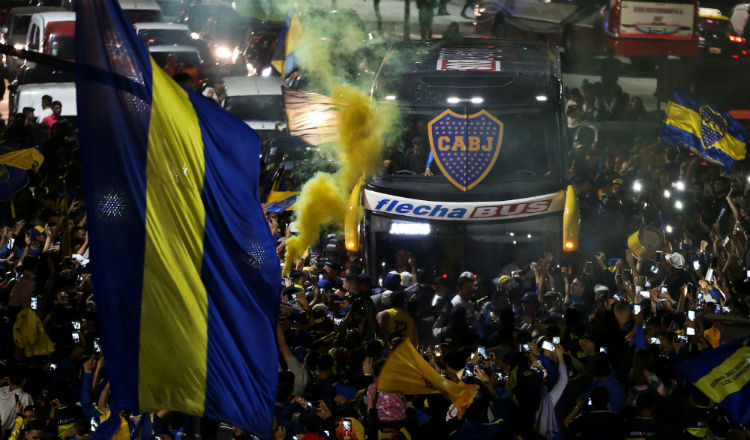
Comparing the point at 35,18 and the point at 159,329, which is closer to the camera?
the point at 159,329

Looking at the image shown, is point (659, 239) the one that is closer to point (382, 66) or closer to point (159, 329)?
point (382, 66)

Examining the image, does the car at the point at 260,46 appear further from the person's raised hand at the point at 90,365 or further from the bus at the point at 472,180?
the person's raised hand at the point at 90,365

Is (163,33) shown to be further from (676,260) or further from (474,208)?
(676,260)

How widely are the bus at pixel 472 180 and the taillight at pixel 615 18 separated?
12.9 meters

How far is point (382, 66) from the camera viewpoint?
599 inches

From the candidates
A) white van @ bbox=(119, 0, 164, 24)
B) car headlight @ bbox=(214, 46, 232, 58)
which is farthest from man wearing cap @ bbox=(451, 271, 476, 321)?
white van @ bbox=(119, 0, 164, 24)

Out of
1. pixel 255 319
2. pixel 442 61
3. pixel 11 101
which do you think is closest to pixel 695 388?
pixel 255 319

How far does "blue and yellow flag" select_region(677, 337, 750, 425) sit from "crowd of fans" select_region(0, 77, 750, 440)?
180 millimetres

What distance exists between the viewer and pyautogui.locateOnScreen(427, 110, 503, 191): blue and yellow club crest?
14078 mm

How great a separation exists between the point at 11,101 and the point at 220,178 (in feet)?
51.4

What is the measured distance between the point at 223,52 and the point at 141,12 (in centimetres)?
223

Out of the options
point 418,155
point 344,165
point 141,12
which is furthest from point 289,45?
point 418,155

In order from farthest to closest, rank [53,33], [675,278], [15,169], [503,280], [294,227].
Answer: [53,33], [294,227], [15,169], [503,280], [675,278]

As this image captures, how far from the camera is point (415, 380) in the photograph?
8812 millimetres
